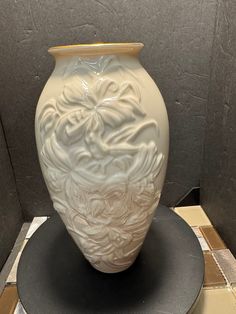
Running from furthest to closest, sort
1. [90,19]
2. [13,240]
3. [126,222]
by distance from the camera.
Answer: [13,240] < [90,19] < [126,222]

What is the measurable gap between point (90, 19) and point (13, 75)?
0.33m

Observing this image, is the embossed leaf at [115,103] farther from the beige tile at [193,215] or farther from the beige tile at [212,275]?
the beige tile at [193,215]

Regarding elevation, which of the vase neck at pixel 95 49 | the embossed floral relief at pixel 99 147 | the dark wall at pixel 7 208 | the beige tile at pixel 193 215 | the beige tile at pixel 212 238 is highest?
the vase neck at pixel 95 49

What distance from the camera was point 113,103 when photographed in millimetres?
564

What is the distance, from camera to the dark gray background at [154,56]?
37.4 inches

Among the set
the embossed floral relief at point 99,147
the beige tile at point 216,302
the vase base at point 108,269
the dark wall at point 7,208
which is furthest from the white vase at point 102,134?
the dark wall at point 7,208

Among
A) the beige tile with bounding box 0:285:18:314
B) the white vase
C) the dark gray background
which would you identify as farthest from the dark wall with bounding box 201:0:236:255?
the beige tile with bounding box 0:285:18:314

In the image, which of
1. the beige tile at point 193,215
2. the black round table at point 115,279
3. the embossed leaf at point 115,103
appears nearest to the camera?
the embossed leaf at point 115,103

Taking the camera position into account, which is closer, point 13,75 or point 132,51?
point 132,51

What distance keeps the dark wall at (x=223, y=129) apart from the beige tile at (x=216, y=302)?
181 millimetres

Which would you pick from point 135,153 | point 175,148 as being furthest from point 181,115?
point 135,153

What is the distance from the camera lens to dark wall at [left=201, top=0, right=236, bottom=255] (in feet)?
2.94

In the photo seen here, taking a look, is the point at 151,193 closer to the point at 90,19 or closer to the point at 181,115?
the point at 181,115

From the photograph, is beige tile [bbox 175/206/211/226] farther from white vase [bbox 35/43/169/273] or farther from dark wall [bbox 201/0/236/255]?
white vase [bbox 35/43/169/273]
